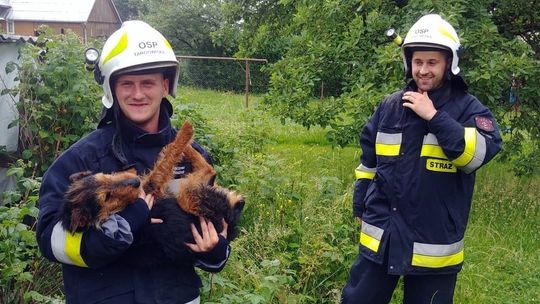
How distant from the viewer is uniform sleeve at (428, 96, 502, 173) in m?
3.09

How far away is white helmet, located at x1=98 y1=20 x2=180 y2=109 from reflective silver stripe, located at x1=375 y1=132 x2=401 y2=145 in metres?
1.56

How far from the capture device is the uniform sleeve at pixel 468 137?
309cm

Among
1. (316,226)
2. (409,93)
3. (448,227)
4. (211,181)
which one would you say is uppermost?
(409,93)

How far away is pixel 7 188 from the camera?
5.13m

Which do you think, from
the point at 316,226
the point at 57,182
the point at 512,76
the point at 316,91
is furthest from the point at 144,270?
the point at 316,91

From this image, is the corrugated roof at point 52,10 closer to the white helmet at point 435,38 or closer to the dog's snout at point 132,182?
the white helmet at point 435,38

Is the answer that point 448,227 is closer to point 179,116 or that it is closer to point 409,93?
point 409,93

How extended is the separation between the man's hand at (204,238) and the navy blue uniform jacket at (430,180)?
152cm

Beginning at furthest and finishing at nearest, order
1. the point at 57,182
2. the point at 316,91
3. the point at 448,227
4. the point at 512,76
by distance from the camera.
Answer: the point at 316,91
the point at 512,76
the point at 448,227
the point at 57,182

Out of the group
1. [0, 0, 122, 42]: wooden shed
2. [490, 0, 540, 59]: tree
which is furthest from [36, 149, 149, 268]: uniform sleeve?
[0, 0, 122, 42]: wooden shed

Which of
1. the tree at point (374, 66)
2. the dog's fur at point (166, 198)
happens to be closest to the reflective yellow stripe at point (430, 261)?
the dog's fur at point (166, 198)

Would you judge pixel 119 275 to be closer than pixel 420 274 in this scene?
Yes

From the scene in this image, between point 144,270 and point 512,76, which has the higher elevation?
point 512,76

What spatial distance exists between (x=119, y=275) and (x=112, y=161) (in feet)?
1.31
